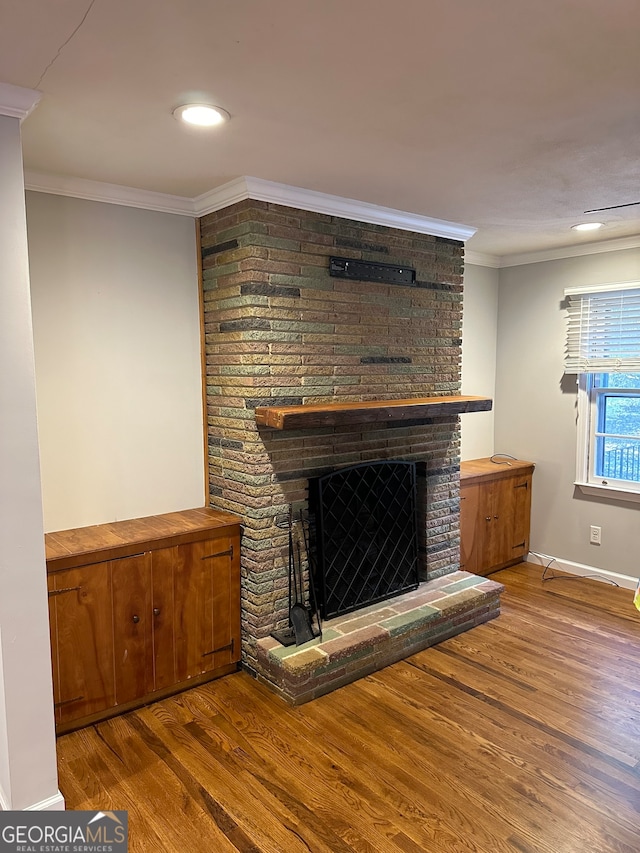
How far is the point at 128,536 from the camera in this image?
8.75 ft

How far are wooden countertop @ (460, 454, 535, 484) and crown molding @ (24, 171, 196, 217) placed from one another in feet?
8.08

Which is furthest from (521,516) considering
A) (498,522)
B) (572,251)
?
(572,251)

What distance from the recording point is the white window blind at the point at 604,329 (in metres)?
3.92

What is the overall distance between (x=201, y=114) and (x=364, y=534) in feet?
7.27

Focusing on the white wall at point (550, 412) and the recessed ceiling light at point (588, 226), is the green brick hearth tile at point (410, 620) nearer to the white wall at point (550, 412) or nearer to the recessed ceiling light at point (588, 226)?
the white wall at point (550, 412)

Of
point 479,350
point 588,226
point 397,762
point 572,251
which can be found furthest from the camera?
point 479,350

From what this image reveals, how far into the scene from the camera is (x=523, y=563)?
4.64 m

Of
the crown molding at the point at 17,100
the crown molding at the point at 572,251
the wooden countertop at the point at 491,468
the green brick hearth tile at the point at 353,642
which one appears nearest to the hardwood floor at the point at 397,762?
the green brick hearth tile at the point at 353,642

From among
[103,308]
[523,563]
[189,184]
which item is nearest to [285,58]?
[189,184]

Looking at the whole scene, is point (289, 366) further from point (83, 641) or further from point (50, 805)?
point (50, 805)

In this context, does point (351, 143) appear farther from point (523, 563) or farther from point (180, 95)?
point (523, 563)

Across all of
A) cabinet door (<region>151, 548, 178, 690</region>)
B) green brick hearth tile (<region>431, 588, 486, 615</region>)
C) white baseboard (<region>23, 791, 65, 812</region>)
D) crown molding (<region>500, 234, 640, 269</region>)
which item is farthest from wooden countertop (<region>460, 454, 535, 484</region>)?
white baseboard (<region>23, 791, 65, 812</region>)

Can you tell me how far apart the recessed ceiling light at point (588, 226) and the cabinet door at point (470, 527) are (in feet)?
5.85

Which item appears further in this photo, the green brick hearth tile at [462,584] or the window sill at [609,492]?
the window sill at [609,492]
